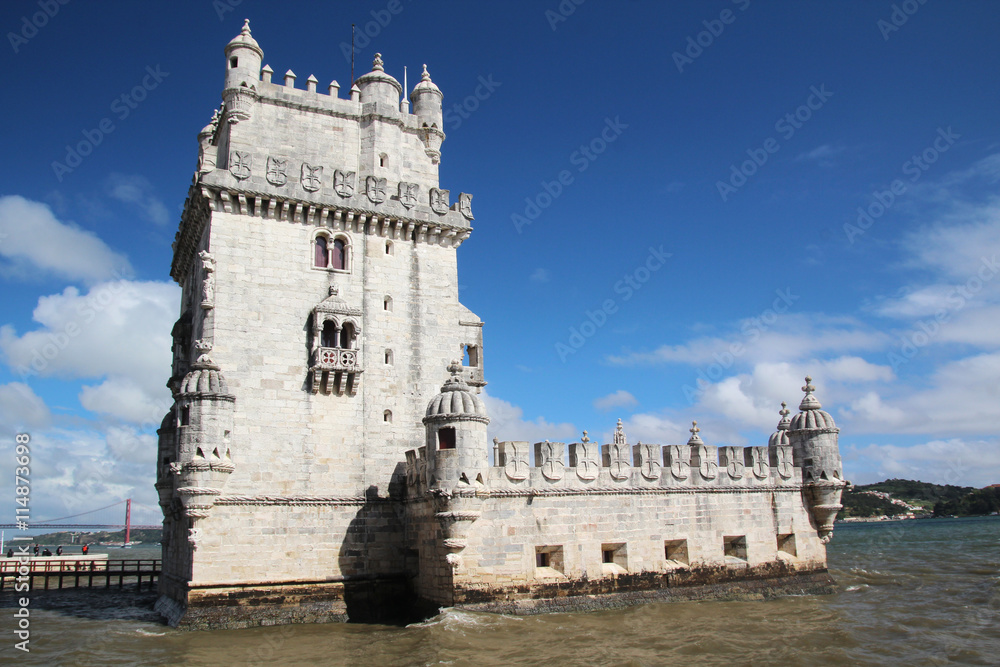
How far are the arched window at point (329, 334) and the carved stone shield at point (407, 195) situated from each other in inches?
206

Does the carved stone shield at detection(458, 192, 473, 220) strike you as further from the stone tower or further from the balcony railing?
the balcony railing

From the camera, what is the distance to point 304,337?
888 inches

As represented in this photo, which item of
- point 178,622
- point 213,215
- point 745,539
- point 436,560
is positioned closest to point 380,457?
point 436,560

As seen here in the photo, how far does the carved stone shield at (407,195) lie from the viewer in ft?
81.7

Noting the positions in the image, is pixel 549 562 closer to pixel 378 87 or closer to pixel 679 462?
pixel 679 462

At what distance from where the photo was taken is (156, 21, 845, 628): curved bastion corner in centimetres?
1997

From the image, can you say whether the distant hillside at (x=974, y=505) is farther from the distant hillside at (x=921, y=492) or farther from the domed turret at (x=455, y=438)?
the domed turret at (x=455, y=438)

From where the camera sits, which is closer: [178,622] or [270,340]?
[178,622]

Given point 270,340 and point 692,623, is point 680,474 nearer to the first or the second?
point 692,623

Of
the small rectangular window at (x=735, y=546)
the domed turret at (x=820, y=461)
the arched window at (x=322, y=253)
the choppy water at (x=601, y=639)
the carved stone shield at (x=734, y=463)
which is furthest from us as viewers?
the domed turret at (x=820, y=461)

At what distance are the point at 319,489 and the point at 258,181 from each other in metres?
10.2

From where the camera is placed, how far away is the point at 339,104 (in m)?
25.7

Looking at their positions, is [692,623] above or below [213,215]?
below

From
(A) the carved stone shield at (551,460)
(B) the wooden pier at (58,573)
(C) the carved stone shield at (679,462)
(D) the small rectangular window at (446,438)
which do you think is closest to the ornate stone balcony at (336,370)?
(D) the small rectangular window at (446,438)
